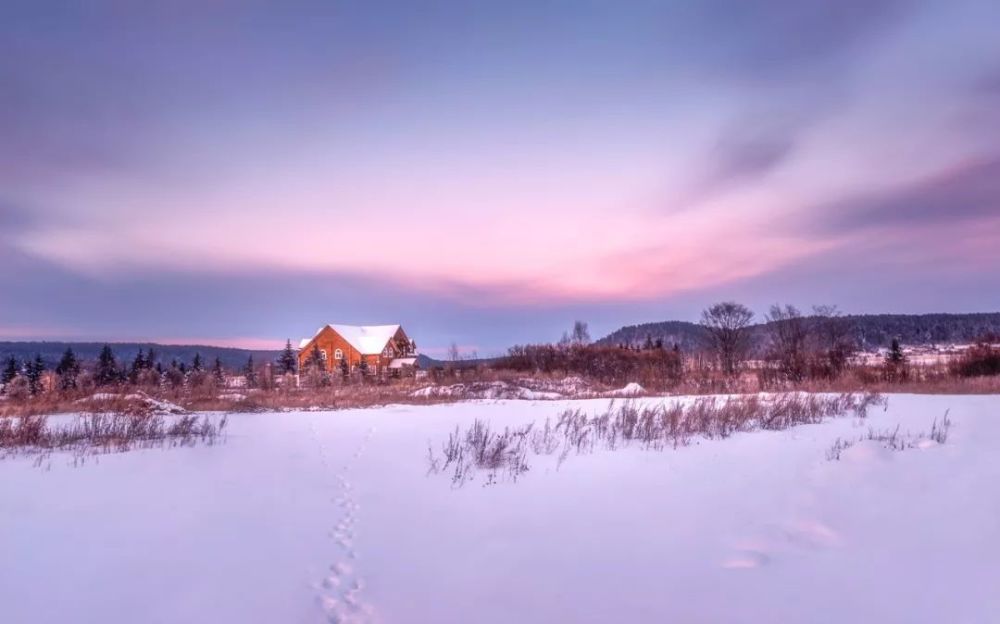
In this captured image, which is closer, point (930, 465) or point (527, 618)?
point (527, 618)

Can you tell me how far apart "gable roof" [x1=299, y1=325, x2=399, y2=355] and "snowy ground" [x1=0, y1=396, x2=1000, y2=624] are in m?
51.8

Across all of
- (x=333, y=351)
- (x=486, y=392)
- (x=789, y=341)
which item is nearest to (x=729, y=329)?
(x=789, y=341)

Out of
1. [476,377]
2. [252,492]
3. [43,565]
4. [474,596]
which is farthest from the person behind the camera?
[476,377]

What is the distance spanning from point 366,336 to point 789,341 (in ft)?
147

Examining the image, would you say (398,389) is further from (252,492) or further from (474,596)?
(474,596)

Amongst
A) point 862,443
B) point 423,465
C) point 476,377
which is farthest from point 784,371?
point 423,465

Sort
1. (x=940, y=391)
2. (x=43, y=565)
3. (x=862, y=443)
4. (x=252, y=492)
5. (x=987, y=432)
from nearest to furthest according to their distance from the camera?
(x=43, y=565) < (x=252, y=492) < (x=862, y=443) < (x=987, y=432) < (x=940, y=391)

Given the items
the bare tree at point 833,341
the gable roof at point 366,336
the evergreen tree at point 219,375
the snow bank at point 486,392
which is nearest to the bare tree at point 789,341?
the bare tree at point 833,341

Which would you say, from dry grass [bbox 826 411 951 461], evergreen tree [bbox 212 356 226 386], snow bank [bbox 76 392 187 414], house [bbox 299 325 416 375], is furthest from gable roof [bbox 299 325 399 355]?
dry grass [bbox 826 411 951 461]

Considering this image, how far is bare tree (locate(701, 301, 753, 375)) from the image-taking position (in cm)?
4434

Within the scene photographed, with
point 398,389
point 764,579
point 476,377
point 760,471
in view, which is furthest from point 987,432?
point 476,377

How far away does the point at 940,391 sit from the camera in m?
20.3

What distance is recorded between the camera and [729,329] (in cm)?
4488

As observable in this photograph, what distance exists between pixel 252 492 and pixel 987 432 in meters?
13.1
